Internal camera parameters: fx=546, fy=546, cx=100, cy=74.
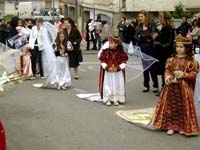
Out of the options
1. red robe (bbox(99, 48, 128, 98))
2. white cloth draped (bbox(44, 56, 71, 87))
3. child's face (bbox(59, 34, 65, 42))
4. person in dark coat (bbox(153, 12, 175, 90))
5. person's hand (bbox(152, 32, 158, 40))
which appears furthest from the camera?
child's face (bbox(59, 34, 65, 42))

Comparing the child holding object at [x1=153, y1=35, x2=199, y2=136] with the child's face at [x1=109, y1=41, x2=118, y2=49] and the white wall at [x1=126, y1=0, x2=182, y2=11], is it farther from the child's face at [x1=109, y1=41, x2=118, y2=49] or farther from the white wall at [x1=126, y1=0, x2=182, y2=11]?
the white wall at [x1=126, y1=0, x2=182, y2=11]

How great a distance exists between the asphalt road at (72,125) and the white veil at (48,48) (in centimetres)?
111

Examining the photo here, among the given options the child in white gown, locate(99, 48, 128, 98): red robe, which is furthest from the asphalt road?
locate(99, 48, 128, 98): red robe

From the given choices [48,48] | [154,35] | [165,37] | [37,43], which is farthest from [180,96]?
[37,43]

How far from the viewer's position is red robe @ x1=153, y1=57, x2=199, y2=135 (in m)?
8.07

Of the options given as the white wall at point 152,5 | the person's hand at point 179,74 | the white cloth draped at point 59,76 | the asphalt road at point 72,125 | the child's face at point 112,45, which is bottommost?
the asphalt road at point 72,125

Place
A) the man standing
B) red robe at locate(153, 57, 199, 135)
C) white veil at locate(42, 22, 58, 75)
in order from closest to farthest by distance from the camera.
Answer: red robe at locate(153, 57, 199, 135), white veil at locate(42, 22, 58, 75), the man standing

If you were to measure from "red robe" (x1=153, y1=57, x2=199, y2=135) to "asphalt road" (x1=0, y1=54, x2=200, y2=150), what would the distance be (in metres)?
0.17

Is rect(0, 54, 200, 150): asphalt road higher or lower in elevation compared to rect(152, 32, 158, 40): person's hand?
lower

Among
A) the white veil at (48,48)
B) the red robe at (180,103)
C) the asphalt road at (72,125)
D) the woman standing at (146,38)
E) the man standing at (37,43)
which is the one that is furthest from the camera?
the man standing at (37,43)

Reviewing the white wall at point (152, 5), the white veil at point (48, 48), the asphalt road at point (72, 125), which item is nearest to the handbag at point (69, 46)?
the white veil at point (48, 48)

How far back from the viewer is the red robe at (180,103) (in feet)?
26.5

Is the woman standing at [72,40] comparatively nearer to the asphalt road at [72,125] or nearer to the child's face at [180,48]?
the asphalt road at [72,125]

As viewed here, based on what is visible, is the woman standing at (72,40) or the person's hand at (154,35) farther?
the woman standing at (72,40)
